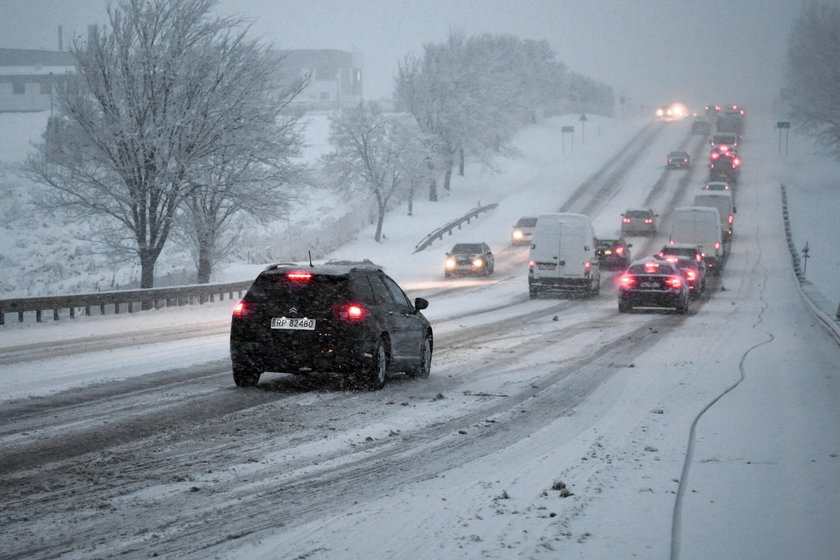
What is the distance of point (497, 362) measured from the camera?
663 inches

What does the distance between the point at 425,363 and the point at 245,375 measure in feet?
10.1

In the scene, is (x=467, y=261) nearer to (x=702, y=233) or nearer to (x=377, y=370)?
(x=702, y=233)

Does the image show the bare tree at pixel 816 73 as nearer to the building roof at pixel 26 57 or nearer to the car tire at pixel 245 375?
the car tire at pixel 245 375

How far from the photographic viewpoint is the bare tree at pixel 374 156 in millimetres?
64688

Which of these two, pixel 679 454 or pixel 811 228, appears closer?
pixel 679 454

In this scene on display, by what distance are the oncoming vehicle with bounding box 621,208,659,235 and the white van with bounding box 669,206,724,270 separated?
16246 mm

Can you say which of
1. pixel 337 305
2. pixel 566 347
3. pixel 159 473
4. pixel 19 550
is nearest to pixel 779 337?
pixel 566 347

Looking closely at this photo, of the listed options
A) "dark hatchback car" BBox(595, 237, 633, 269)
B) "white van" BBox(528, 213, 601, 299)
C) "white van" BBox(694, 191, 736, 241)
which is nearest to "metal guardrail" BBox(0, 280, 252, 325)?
"white van" BBox(528, 213, 601, 299)

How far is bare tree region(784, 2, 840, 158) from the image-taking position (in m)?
91.9

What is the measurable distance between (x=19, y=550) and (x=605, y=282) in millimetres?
37524

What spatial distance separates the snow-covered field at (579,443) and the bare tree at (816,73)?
2736 inches

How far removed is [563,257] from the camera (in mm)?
34969

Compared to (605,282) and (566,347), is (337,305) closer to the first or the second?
(566,347)

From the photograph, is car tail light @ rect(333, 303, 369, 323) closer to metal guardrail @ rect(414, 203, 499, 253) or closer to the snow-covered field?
the snow-covered field
